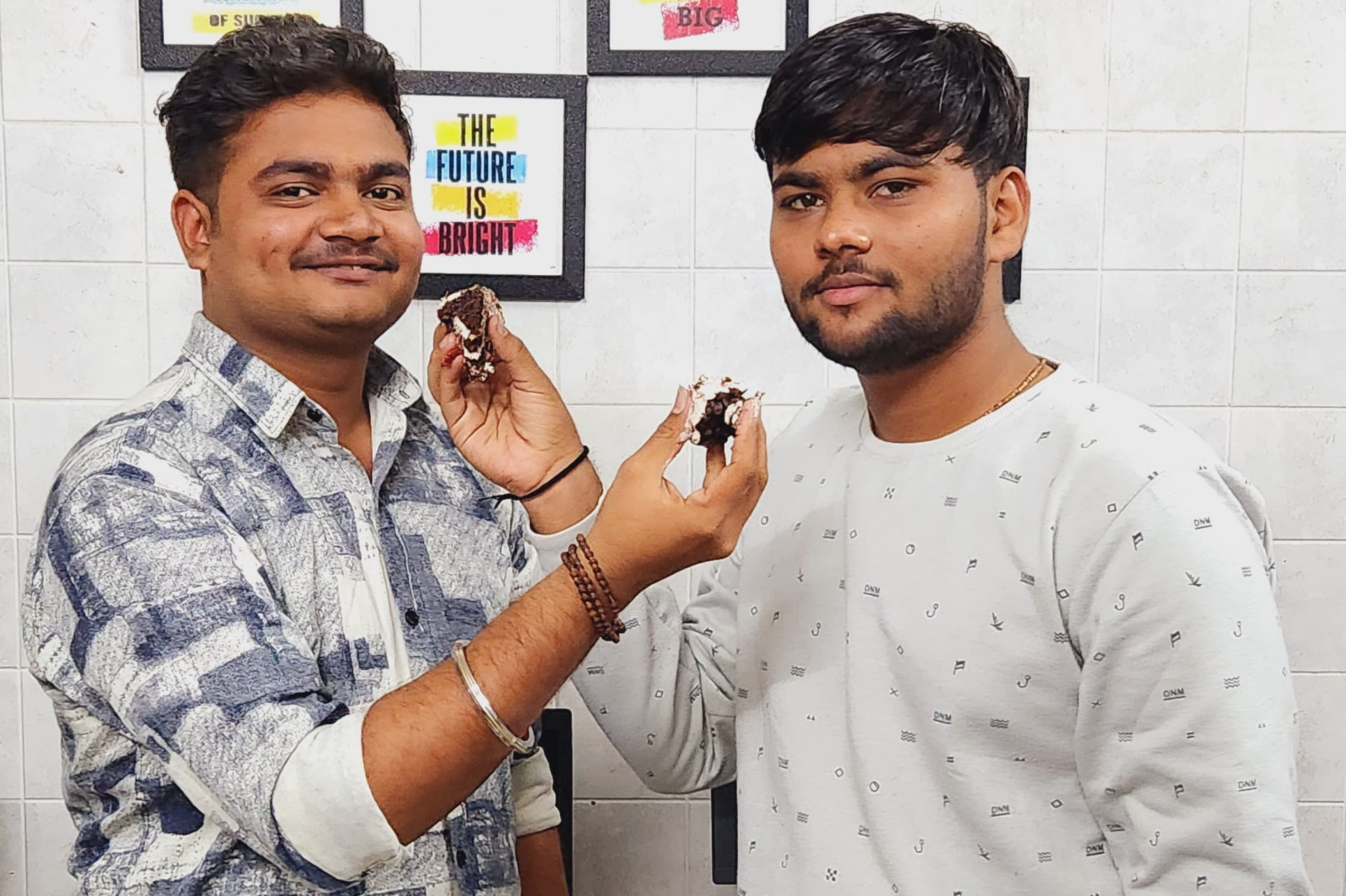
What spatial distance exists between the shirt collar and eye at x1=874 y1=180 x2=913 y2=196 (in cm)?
62

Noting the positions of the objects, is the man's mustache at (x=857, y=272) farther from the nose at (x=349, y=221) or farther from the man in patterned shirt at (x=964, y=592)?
the nose at (x=349, y=221)

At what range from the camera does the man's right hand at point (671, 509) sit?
42.1 inches

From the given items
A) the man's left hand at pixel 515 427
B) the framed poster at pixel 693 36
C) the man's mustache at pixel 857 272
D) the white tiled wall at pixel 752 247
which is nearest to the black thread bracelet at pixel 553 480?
the man's left hand at pixel 515 427

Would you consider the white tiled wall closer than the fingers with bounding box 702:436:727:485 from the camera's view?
No

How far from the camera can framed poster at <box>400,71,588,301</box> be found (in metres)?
1.78

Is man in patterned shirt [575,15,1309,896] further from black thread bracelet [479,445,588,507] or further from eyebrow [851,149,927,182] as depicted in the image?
black thread bracelet [479,445,588,507]

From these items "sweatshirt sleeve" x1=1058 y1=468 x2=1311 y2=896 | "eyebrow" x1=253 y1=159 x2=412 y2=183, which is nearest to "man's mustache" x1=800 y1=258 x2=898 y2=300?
"sweatshirt sleeve" x1=1058 y1=468 x2=1311 y2=896

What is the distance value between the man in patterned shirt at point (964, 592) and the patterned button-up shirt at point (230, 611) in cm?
23

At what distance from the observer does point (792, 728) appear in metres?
1.22

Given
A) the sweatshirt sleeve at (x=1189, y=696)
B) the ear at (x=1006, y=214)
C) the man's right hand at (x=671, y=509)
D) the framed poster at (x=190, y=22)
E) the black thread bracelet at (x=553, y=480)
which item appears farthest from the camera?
the framed poster at (x=190, y=22)

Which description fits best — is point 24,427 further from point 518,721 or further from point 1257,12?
point 1257,12

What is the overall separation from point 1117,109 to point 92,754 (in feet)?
5.22

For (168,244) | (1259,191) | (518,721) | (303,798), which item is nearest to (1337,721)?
(1259,191)

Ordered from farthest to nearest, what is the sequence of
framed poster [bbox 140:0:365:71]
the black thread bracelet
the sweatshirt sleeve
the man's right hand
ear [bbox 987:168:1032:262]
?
framed poster [bbox 140:0:365:71] < the black thread bracelet < ear [bbox 987:168:1032:262] < the man's right hand < the sweatshirt sleeve
